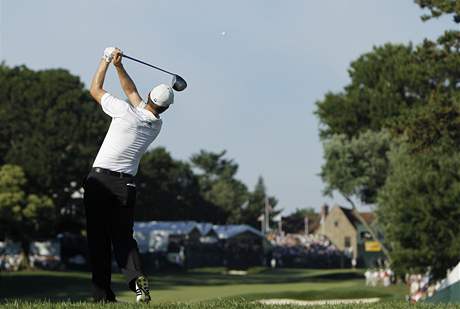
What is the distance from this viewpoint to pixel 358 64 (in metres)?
79.0

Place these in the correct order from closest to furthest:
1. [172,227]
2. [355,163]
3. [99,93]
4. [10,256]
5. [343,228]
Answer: [99,93]
[355,163]
[10,256]
[172,227]
[343,228]

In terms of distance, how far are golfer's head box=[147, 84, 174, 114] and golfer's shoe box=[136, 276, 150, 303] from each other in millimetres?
1709

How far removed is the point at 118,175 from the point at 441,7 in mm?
29436

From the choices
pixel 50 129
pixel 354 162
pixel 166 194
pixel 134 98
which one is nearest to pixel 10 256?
pixel 50 129

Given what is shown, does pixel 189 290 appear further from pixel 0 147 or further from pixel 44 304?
pixel 44 304

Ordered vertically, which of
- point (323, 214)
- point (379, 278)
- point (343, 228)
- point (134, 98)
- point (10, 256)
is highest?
point (323, 214)

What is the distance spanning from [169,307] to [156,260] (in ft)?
261

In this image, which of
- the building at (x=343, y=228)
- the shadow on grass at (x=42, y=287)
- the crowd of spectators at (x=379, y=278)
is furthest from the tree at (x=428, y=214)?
the building at (x=343, y=228)

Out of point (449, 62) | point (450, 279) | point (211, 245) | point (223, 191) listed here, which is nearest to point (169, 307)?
point (450, 279)

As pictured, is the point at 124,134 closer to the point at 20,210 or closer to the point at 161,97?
the point at 161,97

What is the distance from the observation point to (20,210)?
72438 millimetres

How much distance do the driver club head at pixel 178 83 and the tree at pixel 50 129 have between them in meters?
67.3

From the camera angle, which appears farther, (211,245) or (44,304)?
(211,245)

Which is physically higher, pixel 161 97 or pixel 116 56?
pixel 116 56
